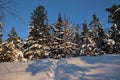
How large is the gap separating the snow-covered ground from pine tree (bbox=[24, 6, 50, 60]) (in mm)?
22829

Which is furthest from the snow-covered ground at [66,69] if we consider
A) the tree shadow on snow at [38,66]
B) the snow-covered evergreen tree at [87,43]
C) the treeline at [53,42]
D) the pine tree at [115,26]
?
the snow-covered evergreen tree at [87,43]

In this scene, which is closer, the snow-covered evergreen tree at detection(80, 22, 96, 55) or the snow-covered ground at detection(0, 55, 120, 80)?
the snow-covered ground at detection(0, 55, 120, 80)

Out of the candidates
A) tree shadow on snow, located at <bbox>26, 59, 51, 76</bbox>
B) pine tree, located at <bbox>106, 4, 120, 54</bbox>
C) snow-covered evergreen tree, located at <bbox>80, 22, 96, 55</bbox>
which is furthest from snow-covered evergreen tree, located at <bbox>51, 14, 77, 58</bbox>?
tree shadow on snow, located at <bbox>26, 59, 51, 76</bbox>

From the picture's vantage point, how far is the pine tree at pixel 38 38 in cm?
3722

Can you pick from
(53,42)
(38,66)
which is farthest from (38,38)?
(38,66)

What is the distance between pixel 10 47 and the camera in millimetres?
38000

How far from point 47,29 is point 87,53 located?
875 centimetres

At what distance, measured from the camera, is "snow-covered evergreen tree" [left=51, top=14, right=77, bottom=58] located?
38.8 m

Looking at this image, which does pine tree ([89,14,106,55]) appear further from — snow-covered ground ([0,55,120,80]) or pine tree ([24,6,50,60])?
snow-covered ground ([0,55,120,80])

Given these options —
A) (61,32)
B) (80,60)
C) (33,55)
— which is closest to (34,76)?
(80,60)

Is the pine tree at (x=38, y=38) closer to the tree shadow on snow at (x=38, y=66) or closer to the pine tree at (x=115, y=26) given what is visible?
the pine tree at (x=115, y=26)

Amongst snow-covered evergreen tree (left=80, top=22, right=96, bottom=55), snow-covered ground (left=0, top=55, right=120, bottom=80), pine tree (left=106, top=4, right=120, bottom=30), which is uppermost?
pine tree (left=106, top=4, right=120, bottom=30)

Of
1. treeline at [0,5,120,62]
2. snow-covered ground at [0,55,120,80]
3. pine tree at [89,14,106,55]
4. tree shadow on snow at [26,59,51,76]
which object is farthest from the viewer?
pine tree at [89,14,106,55]

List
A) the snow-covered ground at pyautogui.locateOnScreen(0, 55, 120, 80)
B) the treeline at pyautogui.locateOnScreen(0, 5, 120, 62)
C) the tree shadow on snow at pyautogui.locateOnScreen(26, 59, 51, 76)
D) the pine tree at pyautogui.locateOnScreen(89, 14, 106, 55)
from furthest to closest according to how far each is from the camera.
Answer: the pine tree at pyautogui.locateOnScreen(89, 14, 106, 55), the treeline at pyautogui.locateOnScreen(0, 5, 120, 62), the tree shadow on snow at pyautogui.locateOnScreen(26, 59, 51, 76), the snow-covered ground at pyautogui.locateOnScreen(0, 55, 120, 80)
